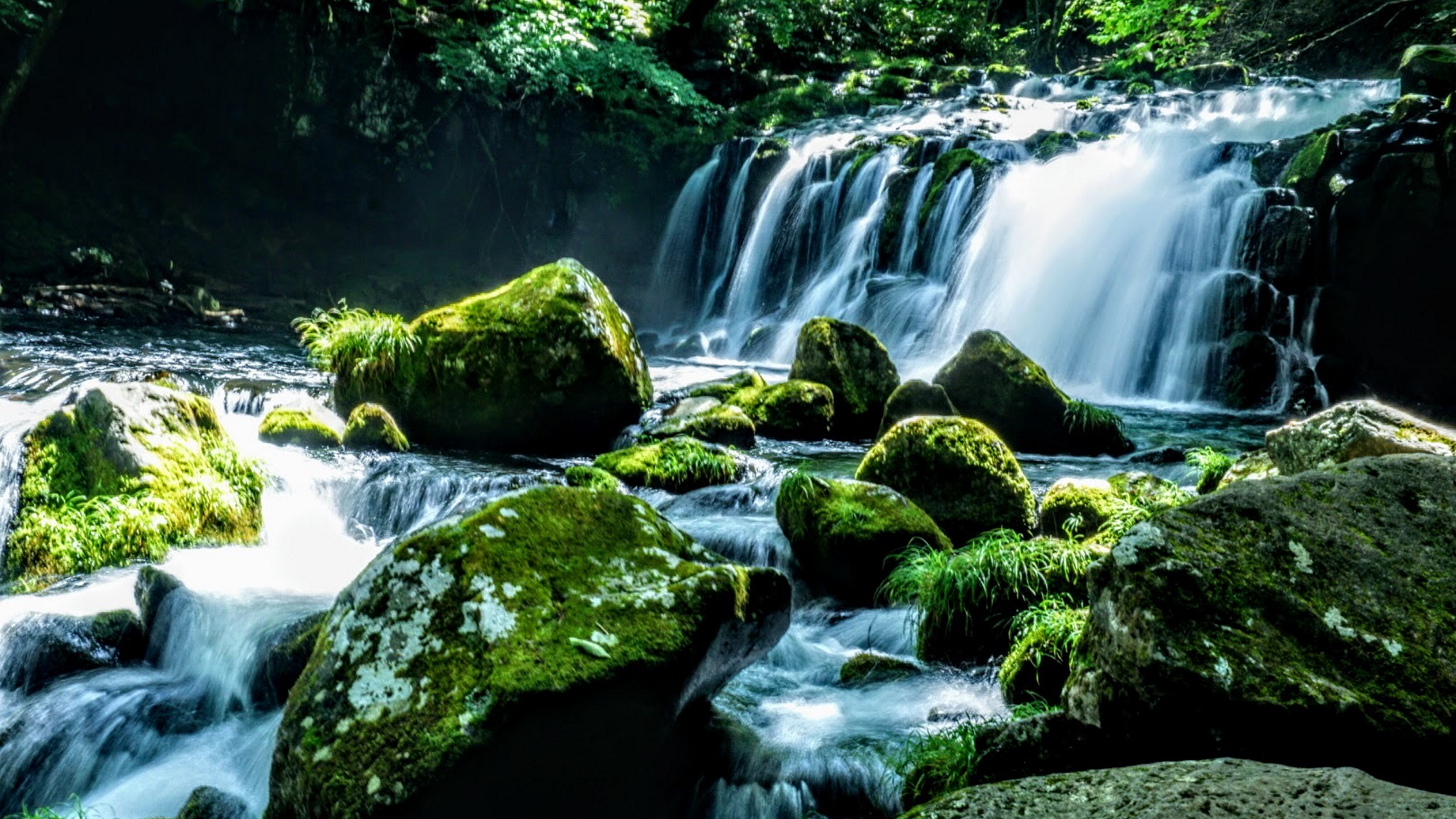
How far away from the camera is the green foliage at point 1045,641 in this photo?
3.89 m

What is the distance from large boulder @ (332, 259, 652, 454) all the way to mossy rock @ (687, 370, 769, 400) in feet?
5.40

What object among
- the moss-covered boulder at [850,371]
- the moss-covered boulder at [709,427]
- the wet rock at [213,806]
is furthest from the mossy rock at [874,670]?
the moss-covered boulder at [850,371]

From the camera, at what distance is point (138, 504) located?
18.4 ft

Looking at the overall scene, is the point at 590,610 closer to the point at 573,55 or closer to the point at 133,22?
the point at 573,55

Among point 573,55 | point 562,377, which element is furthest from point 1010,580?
point 573,55

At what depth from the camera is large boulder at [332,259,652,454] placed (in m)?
8.30

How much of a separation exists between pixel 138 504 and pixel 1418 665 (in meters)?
6.60

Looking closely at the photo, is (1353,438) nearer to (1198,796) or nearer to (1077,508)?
(1077,508)

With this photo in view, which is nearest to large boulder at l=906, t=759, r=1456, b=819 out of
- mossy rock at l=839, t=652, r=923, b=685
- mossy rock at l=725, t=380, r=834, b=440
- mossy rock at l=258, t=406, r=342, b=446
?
mossy rock at l=839, t=652, r=923, b=685

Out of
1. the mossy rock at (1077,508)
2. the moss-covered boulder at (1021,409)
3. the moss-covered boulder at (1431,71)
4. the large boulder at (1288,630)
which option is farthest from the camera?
the moss-covered boulder at (1431,71)

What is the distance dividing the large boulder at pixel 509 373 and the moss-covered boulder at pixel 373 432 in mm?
370

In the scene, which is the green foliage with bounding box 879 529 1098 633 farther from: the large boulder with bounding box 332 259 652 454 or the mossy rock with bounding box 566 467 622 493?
the large boulder with bounding box 332 259 652 454

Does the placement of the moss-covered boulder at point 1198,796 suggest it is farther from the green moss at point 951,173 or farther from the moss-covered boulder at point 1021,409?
the green moss at point 951,173

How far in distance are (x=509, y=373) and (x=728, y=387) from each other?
9.85 ft
